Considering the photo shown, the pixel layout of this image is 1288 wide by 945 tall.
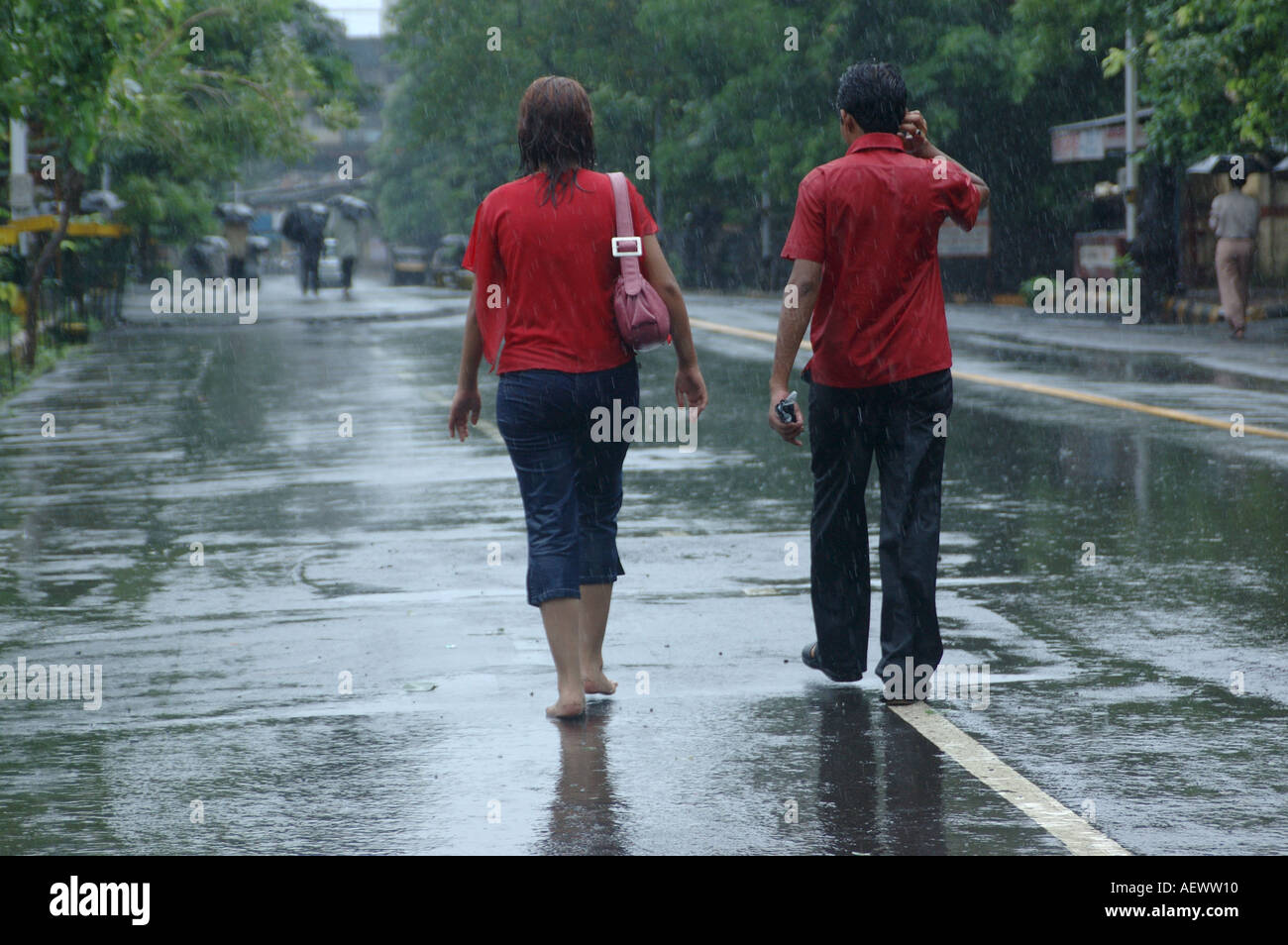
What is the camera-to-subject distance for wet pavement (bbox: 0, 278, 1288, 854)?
4.98 metres

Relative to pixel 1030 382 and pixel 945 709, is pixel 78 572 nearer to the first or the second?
pixel 945 709

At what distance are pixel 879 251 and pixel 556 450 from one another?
120 centimetres

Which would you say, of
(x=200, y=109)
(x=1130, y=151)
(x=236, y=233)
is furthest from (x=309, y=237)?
(x=1130, y=151)

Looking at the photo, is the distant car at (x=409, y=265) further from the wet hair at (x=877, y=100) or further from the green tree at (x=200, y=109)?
the wet hair at (x=877, y=100)

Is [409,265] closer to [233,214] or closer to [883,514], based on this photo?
[233,214]

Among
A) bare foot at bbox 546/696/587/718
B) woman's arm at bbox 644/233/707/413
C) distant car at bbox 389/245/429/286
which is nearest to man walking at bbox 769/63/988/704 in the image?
woman's arm at bbox 644/233/707/413

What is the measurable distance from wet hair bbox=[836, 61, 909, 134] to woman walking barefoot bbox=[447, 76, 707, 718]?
80cm

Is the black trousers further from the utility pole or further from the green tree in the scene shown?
the green tree

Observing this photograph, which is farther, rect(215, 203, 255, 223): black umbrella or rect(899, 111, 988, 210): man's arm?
rect(215, 203, 255, 223): black umbrella

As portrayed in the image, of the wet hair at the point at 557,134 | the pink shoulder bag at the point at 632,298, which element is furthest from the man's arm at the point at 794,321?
the wet hair at the point at 557,134

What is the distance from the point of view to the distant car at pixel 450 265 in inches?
2393

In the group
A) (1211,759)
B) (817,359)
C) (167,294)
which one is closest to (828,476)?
(817,359)

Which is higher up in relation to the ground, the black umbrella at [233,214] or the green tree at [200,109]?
the green tree at [200,109]

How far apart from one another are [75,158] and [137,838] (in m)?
10.5
